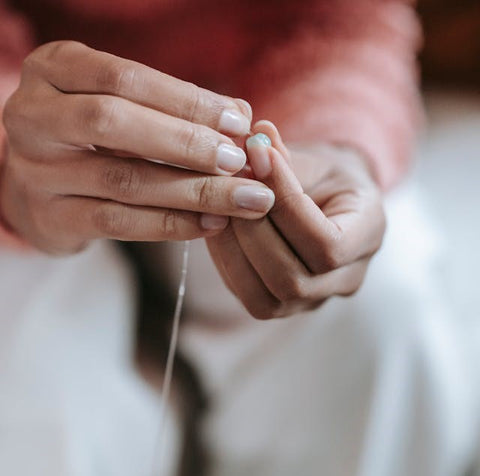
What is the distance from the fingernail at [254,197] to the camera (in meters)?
0.32

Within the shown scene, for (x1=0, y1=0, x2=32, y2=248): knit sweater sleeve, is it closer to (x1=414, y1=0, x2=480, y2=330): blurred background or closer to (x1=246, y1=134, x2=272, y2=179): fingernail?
(x1=246, y1=134, x2=272, y2=179): fingernail

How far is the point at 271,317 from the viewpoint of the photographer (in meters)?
0.41

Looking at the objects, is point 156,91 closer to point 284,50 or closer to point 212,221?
point 212,221

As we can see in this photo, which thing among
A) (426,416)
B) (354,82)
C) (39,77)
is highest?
(354,82)

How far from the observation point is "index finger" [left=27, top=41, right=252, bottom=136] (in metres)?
0.32

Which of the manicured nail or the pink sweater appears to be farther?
the pink sweater

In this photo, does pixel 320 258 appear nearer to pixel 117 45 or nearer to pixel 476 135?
pixel 117 45

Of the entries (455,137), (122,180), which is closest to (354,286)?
(122,180)

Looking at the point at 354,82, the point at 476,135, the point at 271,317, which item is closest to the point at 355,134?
the point at 354,82

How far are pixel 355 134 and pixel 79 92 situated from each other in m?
0.22

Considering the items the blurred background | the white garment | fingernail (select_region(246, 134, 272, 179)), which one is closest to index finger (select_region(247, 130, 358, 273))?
fingernail (select_region(246, 134, 272, 179))

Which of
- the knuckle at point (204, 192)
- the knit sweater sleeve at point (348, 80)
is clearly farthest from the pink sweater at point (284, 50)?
the knuckle at point (204, 192)

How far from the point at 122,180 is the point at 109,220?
1.1 inches

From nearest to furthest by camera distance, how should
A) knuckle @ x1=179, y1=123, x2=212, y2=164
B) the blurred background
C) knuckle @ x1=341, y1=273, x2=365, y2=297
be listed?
knuckle @ x1=179, y1=123, x2=212, y2=164
knuckle @ x1=341, y1=273, x2=365, y2=297
the blurred background
